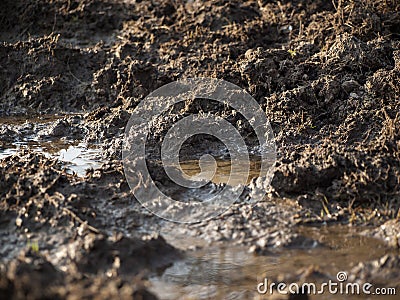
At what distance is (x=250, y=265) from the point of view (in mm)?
4496

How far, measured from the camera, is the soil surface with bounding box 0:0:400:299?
4445 millimetres

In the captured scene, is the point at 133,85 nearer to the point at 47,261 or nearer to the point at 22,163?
the point at 22,163

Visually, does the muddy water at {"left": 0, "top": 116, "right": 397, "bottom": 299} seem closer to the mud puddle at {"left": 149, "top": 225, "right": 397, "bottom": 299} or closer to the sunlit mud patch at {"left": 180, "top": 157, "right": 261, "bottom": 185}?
the mud puddle at {"left": 149, "top": 225, "right": 397, "bottom": 299}

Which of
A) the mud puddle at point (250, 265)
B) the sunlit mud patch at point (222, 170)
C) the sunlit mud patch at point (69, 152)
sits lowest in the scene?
the mud puddle at point (250, 265)

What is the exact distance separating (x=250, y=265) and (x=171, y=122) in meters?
2.93

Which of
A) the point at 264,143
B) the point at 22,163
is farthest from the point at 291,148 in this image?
the point at 22,163

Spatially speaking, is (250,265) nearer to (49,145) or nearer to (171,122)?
(171,122)

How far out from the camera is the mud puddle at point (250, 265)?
4.18 meters

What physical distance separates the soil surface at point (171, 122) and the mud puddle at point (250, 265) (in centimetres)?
5

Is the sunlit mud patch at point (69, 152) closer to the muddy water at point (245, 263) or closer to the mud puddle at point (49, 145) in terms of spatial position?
the mud puddle at point (49, 145)

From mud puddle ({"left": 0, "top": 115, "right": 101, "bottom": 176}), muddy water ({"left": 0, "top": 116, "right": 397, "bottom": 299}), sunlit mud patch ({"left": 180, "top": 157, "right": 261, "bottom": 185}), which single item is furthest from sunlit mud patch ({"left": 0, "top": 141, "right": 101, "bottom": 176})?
muddy water ({"left": 0, "top": 116, "right": 397, "bottom": 299})

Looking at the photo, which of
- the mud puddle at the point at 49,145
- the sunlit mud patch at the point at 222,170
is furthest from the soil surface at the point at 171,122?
the sunlit mud patch at the point at 222,170

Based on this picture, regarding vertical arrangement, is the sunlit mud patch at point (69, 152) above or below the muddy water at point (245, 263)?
above

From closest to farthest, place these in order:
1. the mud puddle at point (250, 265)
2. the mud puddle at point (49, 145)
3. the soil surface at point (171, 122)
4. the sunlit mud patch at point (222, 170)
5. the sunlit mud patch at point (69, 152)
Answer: the mud puddle at point (250, 265)
the soil surface at point (171, 122)
the sunlit mud patch at point (222, 170)
the sunlit mud patch at point (69, 152)
the mud puddle at point (49, 145)
